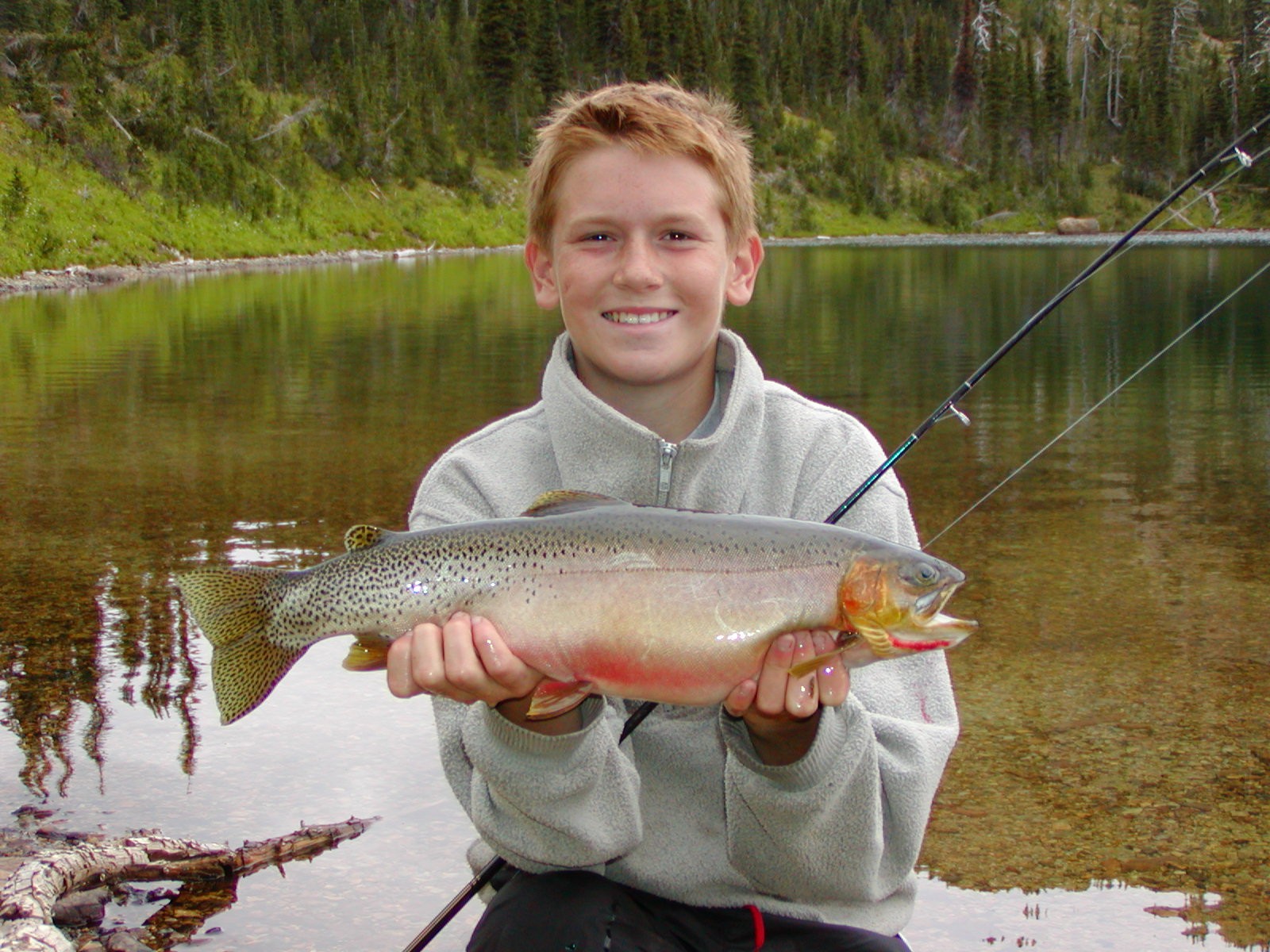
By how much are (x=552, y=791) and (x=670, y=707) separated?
502 millimetres

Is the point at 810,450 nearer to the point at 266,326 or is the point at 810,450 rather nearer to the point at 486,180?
the point at 266,326

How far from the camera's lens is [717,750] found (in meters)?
3.36

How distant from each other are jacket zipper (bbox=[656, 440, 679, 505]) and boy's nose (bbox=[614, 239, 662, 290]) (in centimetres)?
41

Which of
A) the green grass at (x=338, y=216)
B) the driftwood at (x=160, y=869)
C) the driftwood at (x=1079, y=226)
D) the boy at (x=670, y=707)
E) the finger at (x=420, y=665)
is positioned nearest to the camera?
the finger at (x=420, y=665)

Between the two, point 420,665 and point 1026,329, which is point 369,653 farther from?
point 1026,329

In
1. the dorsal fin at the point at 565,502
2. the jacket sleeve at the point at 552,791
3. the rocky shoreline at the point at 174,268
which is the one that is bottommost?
the rocky shoreline at the point at 174,268

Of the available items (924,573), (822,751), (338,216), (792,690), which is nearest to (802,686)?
(792,690)

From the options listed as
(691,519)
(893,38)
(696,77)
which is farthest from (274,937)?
(893,38)

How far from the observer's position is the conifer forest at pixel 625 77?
5250 cm

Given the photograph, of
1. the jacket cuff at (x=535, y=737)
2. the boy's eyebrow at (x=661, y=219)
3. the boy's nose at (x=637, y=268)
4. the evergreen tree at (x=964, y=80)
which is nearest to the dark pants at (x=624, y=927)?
the jacket cuff at (x=535, y=737)

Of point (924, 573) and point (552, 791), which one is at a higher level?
point (924, 573)

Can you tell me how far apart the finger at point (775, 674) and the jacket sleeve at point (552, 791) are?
420mm

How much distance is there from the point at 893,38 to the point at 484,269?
312 feet

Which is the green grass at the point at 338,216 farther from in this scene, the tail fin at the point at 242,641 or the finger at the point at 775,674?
the finger at the point at 775,674
